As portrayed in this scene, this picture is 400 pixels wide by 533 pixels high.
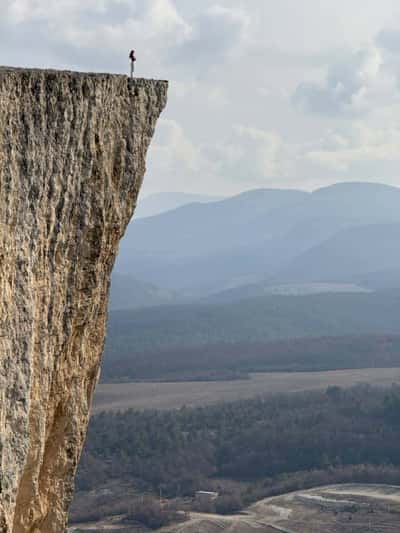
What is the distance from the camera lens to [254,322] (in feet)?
416

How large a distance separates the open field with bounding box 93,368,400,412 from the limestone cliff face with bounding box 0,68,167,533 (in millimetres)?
56729

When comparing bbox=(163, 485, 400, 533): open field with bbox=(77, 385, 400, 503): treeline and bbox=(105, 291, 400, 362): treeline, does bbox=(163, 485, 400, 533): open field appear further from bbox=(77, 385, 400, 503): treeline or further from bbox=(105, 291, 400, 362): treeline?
bbox=(105, 291, 400, 362): treeline

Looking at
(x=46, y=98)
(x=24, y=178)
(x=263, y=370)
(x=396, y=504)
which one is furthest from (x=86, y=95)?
(x=263, y=370)

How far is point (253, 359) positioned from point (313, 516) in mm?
56728

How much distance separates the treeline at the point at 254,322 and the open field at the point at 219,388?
21.9m

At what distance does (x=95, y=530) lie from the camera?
36469mm

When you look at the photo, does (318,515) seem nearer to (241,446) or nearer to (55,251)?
(241,446)

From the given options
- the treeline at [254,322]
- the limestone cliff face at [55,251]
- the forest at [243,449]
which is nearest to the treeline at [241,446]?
the forest at [243,449]

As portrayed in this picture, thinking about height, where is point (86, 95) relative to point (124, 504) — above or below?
above

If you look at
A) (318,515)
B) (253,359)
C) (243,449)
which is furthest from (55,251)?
(253,359)

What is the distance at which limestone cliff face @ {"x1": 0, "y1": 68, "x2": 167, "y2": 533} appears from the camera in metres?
7.16

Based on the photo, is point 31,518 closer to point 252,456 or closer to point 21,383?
point 21,383

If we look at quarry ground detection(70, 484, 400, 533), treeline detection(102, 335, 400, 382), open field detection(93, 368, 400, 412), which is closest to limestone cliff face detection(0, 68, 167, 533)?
quarry ground detection(70, 484, 400, 533)

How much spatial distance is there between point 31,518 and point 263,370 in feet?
261
